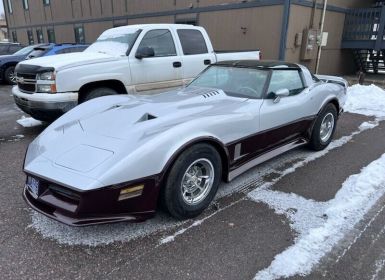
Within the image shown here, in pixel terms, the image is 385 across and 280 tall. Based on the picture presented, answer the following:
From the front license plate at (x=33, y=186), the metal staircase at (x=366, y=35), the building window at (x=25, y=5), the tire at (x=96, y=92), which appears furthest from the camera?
the building window at (x=25, y=5)

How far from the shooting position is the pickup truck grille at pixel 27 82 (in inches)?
219

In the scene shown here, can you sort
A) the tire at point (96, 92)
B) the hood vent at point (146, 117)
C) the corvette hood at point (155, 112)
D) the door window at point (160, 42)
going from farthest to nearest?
the door window at point (160, 42)
the tire at point (96, 92)
the hood vent at point (146, 117)
the corvette hood at point (155, 112)

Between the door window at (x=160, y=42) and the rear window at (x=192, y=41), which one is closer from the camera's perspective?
the door window at (x=160, y=42)

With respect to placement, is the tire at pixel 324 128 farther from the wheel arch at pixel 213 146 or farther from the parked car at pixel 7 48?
the parked car at pixel 7 48

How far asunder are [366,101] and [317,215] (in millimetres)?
6712

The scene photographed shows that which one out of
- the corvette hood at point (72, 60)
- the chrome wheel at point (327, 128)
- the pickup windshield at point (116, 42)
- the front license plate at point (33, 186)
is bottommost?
the chrome wheel at point (327, 128)

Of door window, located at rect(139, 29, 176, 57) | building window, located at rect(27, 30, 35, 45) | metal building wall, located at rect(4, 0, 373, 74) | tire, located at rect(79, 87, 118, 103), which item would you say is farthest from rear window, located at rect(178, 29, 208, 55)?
building window, located at rect(27, 30, 35, 45)

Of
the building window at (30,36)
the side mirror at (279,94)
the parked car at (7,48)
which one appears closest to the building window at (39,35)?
the building window at (30,36)

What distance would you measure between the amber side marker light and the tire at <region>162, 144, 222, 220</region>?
10.7 inches

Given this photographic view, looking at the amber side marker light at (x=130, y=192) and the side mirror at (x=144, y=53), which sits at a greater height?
the side mirror at (x=144, y=53)

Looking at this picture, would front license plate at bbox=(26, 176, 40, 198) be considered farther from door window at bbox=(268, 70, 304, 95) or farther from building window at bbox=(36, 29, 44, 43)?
building window at bbox=(36, 29, 44, 43)

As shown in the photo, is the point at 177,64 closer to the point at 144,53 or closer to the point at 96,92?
the point at 144,53

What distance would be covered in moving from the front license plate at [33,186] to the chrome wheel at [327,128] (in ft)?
13.4

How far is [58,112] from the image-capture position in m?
5.38
